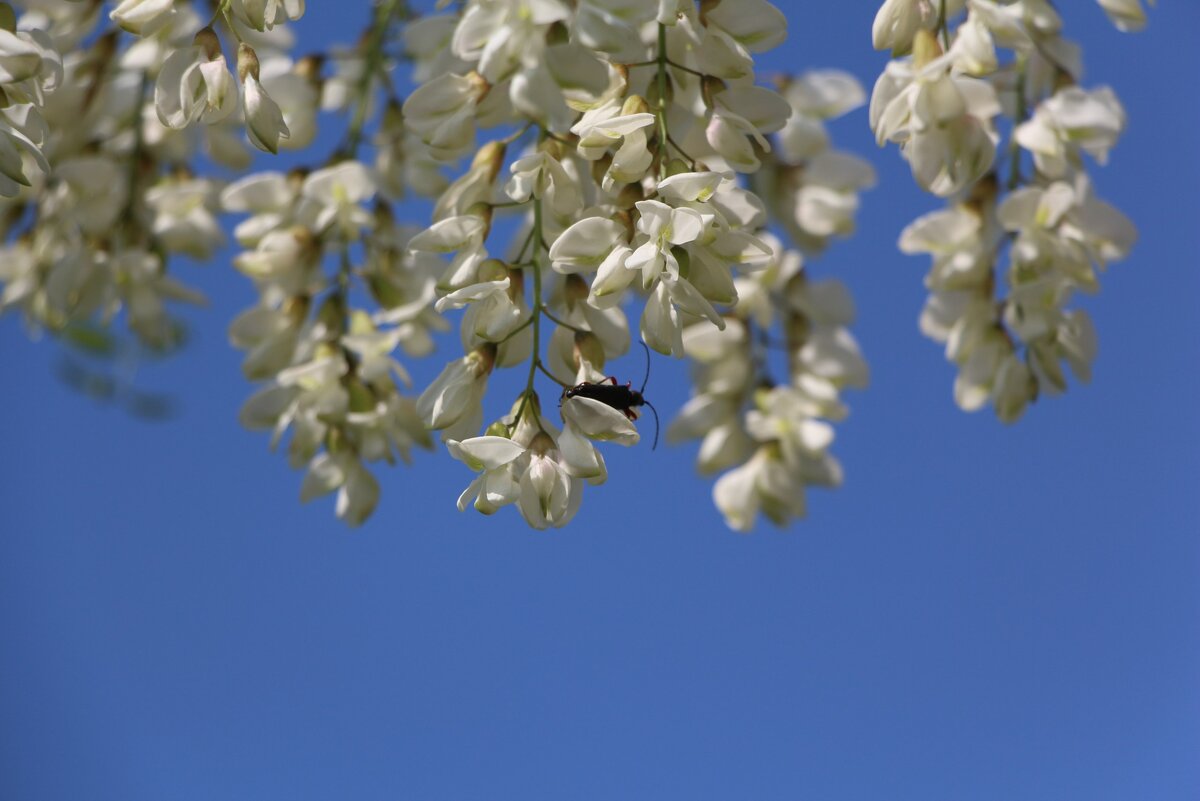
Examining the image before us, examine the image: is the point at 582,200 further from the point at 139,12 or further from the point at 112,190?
the point at 112,190

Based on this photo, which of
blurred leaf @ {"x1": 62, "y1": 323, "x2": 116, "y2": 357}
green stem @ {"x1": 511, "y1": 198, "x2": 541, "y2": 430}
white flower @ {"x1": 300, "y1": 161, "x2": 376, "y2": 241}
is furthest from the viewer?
blurred leaf @ {"x1": 62, "y1": 323, "x2": 116, "y2": 357}

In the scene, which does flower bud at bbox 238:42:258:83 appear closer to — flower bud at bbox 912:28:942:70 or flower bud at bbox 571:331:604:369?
flower bud at bbox 571:331:604:369

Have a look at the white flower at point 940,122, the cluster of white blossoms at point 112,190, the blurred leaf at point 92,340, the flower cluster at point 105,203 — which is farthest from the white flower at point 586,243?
the blurred leaf at point 92,340

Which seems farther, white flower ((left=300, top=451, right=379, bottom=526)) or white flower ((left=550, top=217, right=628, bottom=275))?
white flower ((left=300, top=451, right=379, bottom=526))

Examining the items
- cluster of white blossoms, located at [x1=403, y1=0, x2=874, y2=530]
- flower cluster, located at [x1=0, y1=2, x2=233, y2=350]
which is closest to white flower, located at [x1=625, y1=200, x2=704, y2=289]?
cluster of white blossoms, located at [x1=403, y1=0, x2=874, y2=530]

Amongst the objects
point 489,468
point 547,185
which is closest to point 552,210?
point 547,185

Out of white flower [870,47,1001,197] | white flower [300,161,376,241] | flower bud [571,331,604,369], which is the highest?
white flower [870,47,1001,197]

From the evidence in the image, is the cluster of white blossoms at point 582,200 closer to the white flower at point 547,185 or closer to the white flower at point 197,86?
the white flower at point 547,185

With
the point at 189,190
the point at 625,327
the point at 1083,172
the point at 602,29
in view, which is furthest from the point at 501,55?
the point at 189,190

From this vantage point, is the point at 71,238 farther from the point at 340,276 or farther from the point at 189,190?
the point at 340,276

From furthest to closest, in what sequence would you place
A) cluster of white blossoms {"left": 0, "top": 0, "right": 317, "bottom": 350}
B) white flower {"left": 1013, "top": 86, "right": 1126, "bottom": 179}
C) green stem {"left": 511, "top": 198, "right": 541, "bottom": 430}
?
cluster of white blossoms {"left": 0, "top": 0, "right": 317, "bottom": 350}, white flower {"left": 1013, "top": 86, "right": 1126, "bottom": 179}, green stem {"left": 511, "top": 198, "right": 541, "bottom": 430}
